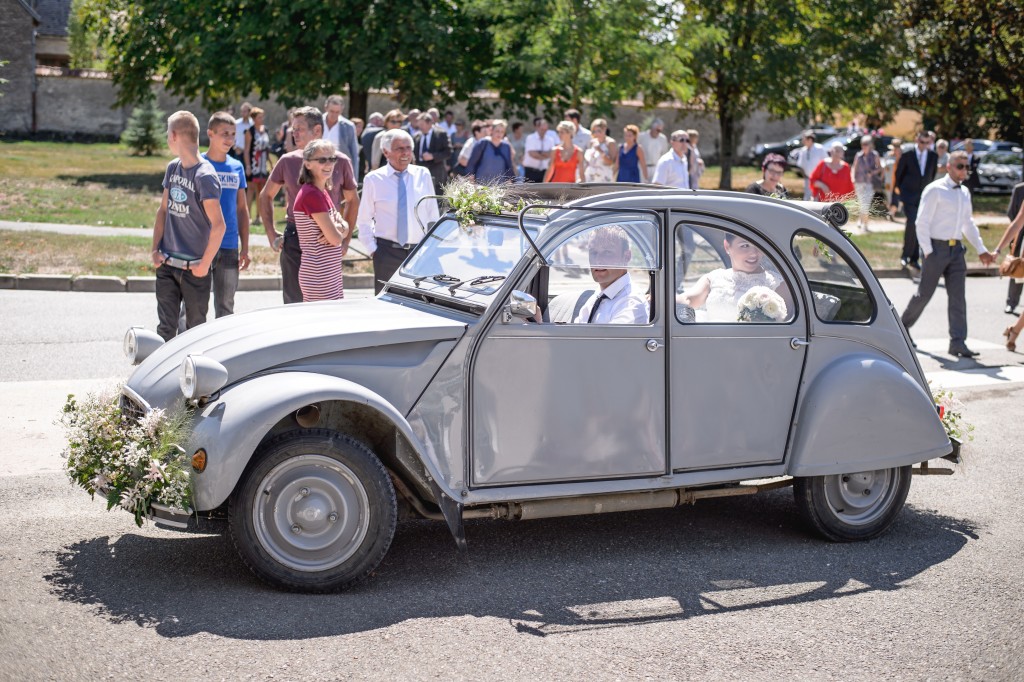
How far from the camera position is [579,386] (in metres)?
5.32

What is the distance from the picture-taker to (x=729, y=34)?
3466 cm

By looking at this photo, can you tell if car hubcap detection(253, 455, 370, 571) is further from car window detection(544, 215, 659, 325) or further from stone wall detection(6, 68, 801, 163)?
stone wall detection(6, 68, 801, 163)

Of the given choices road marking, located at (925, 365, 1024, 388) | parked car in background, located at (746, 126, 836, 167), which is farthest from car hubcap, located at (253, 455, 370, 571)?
parked car in background, located at (746, 126, 836, 167)

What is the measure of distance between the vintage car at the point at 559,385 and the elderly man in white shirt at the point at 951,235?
5.91 metres

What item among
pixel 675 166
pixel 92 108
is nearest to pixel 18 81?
pixel 92 108

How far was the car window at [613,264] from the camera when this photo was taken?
5.45 meters

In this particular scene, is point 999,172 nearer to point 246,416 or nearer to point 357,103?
point 357,103

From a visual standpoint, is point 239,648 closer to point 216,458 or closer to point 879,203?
point 216,458

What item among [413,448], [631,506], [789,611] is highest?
[413,448]

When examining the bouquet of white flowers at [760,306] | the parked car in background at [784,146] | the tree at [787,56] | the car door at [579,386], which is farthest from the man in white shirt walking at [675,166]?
the parked car in background at [784,146]

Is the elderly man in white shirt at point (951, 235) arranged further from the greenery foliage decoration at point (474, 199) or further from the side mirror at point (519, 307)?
the side mirror at point (519, 307)

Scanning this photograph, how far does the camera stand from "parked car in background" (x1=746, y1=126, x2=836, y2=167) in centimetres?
4428

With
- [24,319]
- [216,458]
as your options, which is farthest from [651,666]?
[24,319]

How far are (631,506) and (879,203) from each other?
2.37m
